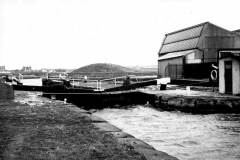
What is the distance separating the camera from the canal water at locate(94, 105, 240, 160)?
9.80 meters

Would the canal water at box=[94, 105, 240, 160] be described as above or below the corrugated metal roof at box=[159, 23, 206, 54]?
below

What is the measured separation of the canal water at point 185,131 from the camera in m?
9.80

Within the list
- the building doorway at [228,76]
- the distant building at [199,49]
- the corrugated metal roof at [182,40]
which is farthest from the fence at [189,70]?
the building doorway at [228,76]

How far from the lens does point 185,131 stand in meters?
13.5

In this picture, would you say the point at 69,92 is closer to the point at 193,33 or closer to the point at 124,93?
the point at 124,93

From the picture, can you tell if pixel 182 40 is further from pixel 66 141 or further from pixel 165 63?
pixel 66 141

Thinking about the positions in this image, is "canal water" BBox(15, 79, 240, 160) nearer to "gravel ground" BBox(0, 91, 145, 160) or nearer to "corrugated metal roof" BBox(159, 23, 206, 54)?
"gravel ground" BBox(0, 91, 145, 160)

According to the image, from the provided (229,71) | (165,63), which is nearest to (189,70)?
(165,63)

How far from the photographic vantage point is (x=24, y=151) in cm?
630

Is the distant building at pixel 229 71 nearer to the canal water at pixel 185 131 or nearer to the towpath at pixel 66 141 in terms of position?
the canal water at pixel 185 131

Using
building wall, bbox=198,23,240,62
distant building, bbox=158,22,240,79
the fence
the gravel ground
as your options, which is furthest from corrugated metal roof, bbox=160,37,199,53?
the gravel ground

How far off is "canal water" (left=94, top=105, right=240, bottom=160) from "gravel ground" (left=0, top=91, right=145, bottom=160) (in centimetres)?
287

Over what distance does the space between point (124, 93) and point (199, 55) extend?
14750 millimetres

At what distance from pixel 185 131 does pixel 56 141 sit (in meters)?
7.59
